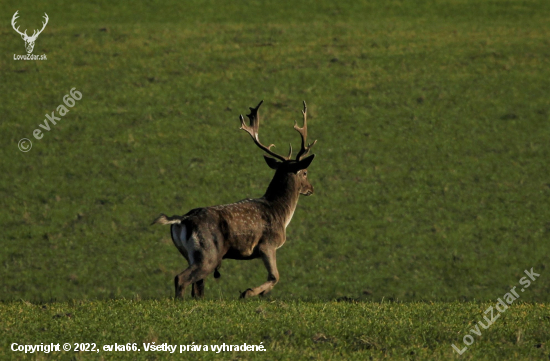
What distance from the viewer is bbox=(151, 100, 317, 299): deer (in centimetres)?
1120

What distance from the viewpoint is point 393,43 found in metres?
37.8

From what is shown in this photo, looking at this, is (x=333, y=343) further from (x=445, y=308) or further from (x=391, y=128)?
(x=391, y=128)

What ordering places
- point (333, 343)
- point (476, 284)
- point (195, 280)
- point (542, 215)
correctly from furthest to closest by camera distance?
point (542, 215) → point (476, 284) → point (195, 280) → point (333, 343)

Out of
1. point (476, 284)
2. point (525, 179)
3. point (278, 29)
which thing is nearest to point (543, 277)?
point (476, 284)

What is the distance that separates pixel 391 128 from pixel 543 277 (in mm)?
10025

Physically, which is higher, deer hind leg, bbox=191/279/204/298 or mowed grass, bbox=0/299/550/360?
deer hind leg, bbox=191/279/204/298

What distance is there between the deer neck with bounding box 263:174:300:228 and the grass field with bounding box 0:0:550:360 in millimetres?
1544

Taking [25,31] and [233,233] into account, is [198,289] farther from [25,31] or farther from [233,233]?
[25,31]

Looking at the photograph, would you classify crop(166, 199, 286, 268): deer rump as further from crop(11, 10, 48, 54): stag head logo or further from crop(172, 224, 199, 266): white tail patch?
crop(11, 10, 48, 54): stag head logo

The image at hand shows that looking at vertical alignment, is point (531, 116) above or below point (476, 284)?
above

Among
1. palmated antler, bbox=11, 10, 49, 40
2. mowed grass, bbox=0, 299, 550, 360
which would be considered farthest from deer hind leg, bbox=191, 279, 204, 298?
palmated antler, bbox=11, 10, 49, 40

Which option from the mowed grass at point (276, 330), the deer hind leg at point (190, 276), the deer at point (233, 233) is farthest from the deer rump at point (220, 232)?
the mowed grass at point (276, 330)

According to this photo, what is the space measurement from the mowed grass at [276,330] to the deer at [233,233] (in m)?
0.78

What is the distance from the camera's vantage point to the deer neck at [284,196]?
12969 millimetres
